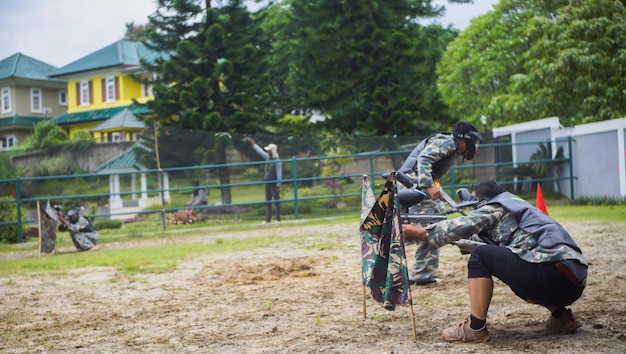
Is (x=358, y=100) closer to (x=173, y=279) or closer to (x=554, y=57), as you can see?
(x=554, y=57)

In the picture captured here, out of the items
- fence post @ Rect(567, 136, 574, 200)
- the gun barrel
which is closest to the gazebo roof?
fence post @ Rect(567, 136, 574, 200)

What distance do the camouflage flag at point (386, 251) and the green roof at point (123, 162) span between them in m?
16.4

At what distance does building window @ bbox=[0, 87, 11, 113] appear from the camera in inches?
2132

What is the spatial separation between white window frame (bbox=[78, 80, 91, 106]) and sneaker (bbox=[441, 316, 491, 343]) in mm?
49089

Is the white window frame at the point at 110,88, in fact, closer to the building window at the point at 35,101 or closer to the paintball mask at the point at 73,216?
the building window at the point at 35,101

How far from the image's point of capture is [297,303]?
23.7 feet

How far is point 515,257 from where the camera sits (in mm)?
4922

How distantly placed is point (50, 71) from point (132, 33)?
18.5 m

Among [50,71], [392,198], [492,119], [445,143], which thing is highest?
[50,71]

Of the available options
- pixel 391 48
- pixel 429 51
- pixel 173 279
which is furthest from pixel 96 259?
pixel 429 51

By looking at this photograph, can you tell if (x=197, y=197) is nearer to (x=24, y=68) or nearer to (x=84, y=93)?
(x=84, y=93)

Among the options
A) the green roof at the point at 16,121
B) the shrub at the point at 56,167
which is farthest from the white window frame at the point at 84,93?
the shrub at the point at 56,167

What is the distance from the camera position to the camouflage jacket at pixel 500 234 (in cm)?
480

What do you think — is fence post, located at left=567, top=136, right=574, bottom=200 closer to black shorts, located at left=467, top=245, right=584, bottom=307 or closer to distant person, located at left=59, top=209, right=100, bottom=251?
distant person, located at left=59, top=209, right=100, bottom=251
